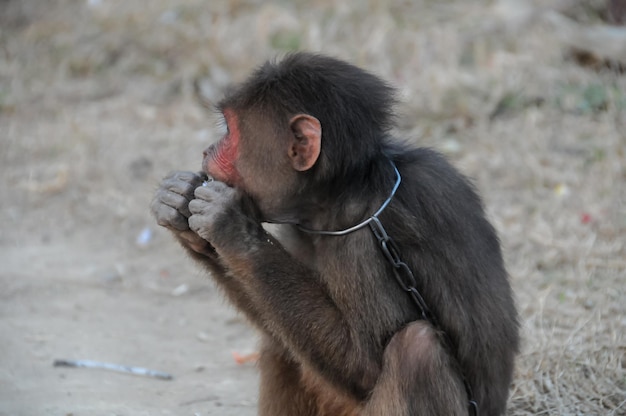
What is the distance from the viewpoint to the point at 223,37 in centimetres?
1024

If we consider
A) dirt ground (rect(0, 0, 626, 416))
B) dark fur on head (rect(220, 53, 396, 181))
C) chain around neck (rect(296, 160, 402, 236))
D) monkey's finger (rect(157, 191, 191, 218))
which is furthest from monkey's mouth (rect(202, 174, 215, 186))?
dirt ground (rect(0, 0, 626, 416))

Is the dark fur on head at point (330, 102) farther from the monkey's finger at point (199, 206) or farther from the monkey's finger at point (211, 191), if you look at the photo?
the monkey's finger at point (199, 206)

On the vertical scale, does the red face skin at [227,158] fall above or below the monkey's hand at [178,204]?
above

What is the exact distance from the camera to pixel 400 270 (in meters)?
3.62

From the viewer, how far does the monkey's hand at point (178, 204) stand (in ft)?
12.6

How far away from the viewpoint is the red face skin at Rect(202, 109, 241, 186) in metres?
3.86

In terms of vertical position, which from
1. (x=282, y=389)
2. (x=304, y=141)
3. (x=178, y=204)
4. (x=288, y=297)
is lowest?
(x=282, y=389)

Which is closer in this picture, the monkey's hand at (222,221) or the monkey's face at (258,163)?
the monkey's hand at (222,221)

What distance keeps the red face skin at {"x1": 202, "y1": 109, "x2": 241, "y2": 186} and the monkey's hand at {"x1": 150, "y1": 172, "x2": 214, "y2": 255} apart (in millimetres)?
110

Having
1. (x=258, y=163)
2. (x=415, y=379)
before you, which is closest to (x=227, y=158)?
(x=258, y=163)

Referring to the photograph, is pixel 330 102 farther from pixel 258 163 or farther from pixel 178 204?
pixel 178 204

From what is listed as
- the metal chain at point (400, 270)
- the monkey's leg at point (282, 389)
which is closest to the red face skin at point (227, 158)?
the metal chain at point (400, 270)

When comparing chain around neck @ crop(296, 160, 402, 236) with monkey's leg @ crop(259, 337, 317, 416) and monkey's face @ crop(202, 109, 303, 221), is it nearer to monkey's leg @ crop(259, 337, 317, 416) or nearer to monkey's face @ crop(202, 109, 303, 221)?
monkey's face @ crop(202, 109, 303, 221)

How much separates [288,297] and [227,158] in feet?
2.27
